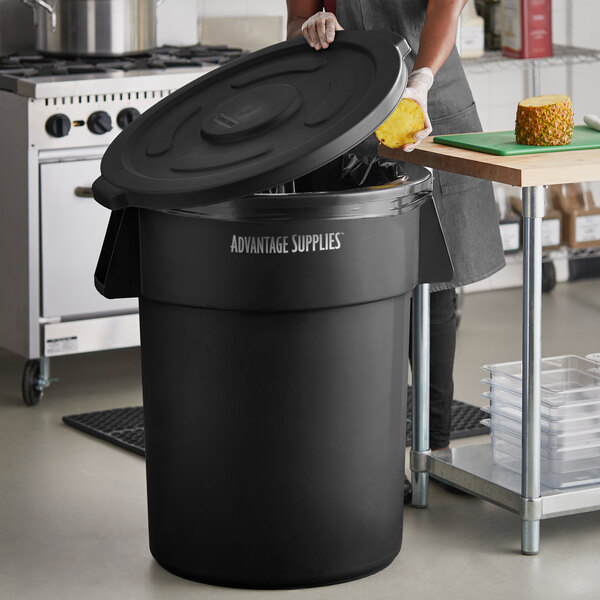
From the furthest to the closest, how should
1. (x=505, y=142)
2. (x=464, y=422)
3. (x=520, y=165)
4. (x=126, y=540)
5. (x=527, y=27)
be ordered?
(x=527, y=27) < (x=464, y=422) < (x=126, y=540) < (x=505, y=142) < (x=520, y=165)

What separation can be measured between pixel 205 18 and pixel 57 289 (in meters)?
1.30

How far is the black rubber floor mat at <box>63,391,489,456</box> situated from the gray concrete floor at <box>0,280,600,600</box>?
3cm

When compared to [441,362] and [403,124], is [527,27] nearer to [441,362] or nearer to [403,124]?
[441,362]

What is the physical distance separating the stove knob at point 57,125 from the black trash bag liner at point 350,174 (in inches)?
45.0

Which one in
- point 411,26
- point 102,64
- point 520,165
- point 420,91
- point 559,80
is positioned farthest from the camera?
point 559,80

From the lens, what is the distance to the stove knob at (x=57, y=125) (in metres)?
3.72

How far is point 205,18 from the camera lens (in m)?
4.65

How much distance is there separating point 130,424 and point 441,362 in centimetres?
102

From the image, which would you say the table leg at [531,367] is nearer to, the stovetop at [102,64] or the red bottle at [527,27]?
the stovetop at [102,64]

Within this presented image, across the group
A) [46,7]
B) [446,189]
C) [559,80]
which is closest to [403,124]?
[446,189]

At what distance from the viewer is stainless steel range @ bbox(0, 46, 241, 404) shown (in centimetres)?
374

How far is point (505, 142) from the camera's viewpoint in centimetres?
276

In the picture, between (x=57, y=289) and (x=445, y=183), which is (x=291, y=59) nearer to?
(x=445, y=183)

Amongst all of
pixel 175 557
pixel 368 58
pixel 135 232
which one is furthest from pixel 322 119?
pixel 175 557
